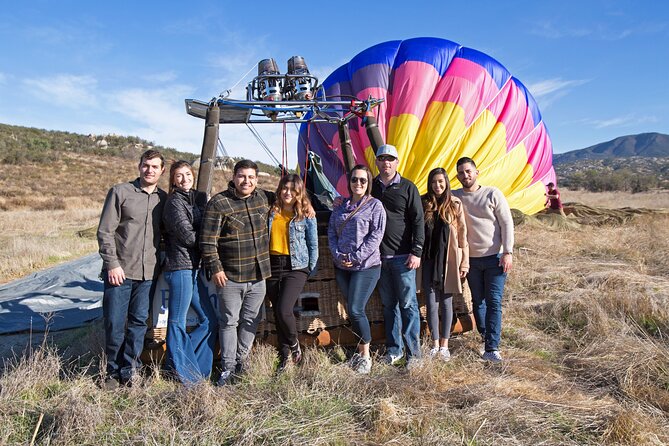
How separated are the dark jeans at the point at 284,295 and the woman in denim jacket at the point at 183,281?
1.51 feet

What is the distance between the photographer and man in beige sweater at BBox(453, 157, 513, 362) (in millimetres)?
3299

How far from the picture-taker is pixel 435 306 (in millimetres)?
3346

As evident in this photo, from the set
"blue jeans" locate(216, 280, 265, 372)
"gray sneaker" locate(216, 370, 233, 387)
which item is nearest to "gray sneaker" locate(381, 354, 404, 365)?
"blue jeans" locate(216, 280, 265, 372)

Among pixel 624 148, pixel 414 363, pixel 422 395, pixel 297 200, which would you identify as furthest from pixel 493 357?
pixel 624 148

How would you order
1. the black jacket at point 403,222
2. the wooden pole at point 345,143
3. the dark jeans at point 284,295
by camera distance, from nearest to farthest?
the dark jeans at point 284,295 < the black jacket at point 403,222 < the wooden pole at point 345,143

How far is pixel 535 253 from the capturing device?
625 cm

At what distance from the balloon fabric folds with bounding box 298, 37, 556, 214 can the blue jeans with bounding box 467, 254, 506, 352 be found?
3.15 meters

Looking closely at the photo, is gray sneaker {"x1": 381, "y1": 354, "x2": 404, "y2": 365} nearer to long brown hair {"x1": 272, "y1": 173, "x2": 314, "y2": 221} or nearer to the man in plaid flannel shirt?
the man in plaid flannel shirt

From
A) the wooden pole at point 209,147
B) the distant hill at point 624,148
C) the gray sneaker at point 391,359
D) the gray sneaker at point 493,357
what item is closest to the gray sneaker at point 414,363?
the gray sneaker at point 391,359

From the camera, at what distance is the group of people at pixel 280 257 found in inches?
112

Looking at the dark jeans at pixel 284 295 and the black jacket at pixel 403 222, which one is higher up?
the black jacket at pixel 403 222

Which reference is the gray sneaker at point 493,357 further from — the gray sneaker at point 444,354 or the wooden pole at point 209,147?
the wooden pole at point 209,147

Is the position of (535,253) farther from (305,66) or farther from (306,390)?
(306,390)

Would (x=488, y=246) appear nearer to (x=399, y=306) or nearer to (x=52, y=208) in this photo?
(x=399, y=306)
